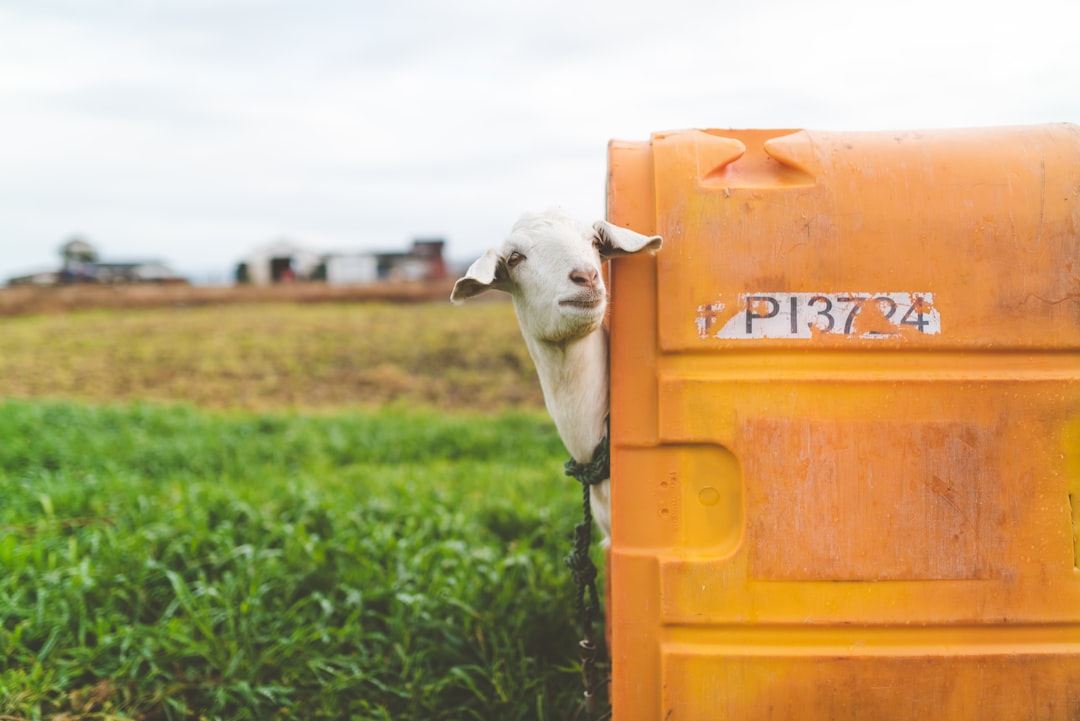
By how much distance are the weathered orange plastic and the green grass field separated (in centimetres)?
97

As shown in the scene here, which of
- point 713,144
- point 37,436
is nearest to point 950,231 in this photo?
point 713,144

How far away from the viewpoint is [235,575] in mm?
3322

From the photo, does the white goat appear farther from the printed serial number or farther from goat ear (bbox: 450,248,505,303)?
the printed serial number

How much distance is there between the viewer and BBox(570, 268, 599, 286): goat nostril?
181cm

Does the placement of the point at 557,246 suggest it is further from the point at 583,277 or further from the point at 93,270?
the point at 93,270

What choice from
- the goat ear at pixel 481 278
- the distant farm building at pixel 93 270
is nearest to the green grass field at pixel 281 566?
the goat ear at pixel 481 278

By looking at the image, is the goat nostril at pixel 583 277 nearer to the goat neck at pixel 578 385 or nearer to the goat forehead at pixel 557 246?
the goat forehead at pixel 557 246

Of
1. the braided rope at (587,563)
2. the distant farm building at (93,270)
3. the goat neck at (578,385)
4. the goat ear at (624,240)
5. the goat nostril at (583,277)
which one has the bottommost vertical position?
the braided rope at (587,563)

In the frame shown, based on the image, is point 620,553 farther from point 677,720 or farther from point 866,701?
point 866,701

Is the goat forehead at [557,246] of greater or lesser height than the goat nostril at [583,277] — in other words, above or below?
above

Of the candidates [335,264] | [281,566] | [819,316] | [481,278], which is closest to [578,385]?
[481,278]

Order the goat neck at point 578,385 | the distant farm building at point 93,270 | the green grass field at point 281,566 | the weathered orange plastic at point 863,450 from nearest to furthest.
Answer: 1. the weathered orange plastic at point 863,450
2. the goat neck at point 578,385
3. the green grass field at point 281,566
4. the distant farm building at point 93,270

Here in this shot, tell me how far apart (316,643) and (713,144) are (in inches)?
88.6

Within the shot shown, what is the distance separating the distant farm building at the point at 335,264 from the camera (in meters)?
25.8
